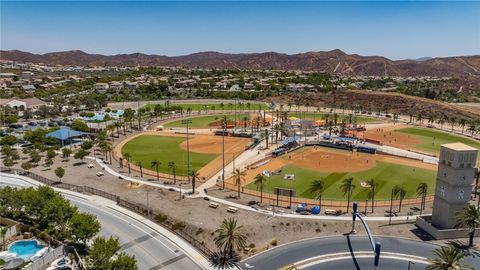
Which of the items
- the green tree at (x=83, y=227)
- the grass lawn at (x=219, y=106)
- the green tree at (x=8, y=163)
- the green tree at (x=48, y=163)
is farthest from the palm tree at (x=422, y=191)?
the grass lawn at (x=219, y=106)

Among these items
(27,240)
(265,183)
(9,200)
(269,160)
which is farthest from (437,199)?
(9,200)

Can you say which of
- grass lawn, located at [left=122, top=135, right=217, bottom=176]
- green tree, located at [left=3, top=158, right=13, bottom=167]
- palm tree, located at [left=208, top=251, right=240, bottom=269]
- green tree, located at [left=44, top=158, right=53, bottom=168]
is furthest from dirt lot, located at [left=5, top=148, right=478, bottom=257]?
green tree, located at [left=3, top=158, right=13, bottom=167]

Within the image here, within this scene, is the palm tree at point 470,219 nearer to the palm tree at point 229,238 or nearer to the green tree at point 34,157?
the palm tree at point 229,238

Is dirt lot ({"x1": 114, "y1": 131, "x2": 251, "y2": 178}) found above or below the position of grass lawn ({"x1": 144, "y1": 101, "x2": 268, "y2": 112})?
below

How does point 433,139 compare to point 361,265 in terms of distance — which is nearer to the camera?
point 361,265

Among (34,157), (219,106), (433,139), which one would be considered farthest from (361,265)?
(219,106)

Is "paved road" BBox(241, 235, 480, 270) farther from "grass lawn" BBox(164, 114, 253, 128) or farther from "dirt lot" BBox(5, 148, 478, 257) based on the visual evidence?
"grass lawn" BBox(164, 114, 253, 128)

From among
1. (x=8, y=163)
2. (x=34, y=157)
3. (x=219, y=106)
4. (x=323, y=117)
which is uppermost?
(x=323, y=117)

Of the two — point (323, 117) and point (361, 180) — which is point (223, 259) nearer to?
point (361, 180)
